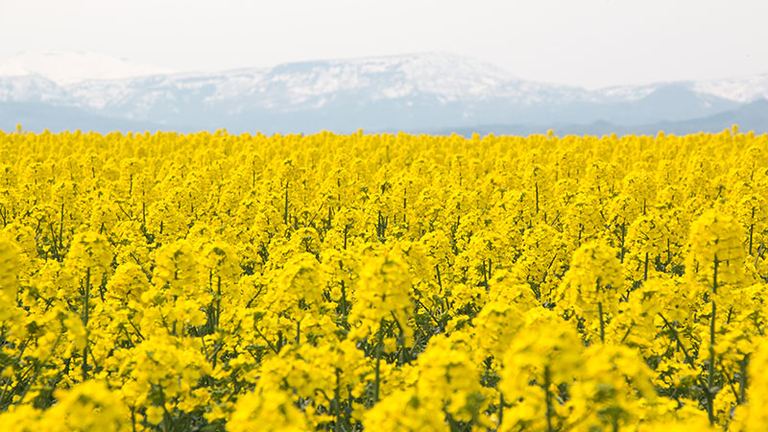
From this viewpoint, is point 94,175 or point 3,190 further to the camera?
point 94,175

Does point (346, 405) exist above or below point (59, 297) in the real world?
below

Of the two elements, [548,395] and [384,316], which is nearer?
[548,395]

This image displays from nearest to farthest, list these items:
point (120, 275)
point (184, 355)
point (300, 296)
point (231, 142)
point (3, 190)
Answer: point (184, 355)
point (300, 296)
point (120, 275)
point (3, 190)
point (231, 142)

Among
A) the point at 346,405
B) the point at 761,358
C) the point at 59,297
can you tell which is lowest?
the point at 346,405

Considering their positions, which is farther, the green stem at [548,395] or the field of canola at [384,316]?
the field of canola at [384,316]

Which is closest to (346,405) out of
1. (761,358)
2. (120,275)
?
(120,275)

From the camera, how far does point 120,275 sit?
9328 millimetres

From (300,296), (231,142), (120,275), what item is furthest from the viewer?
(231,142)

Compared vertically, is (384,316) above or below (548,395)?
above

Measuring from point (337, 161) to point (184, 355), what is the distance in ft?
58.5

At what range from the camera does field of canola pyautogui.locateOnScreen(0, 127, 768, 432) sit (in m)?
4.96

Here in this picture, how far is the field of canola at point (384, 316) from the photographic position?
4.96 meters

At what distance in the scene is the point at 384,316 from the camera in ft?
21.1

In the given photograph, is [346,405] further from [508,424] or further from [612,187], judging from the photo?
[612,187]
